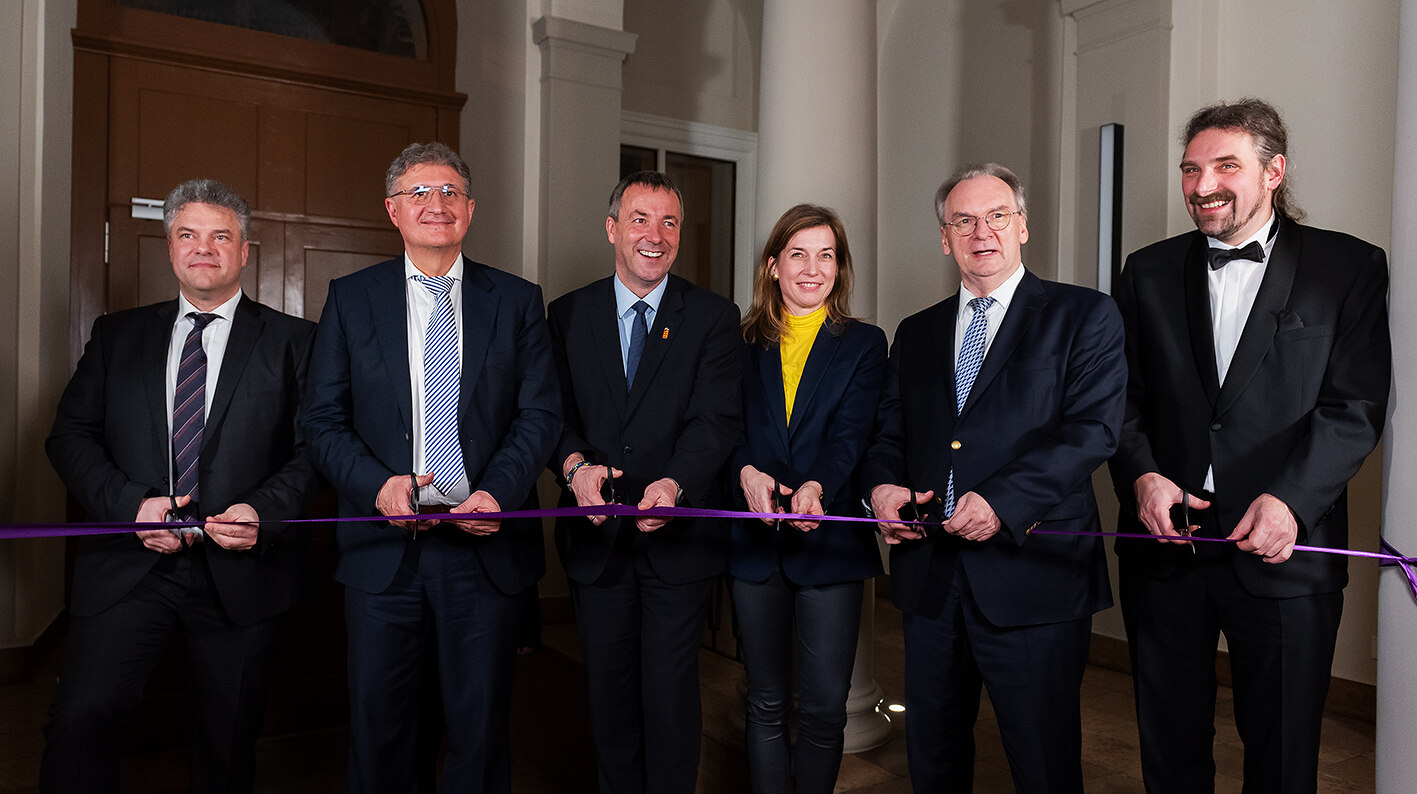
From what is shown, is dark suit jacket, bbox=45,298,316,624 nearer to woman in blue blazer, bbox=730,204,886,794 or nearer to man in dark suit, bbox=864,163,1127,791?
woman in blue blazer, bbox=730,204,886,794

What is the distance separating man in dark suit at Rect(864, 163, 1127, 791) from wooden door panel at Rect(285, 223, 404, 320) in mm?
3437

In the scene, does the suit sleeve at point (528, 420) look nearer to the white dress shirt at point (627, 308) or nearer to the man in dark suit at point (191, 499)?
the white dress shirt at point (627, 308)

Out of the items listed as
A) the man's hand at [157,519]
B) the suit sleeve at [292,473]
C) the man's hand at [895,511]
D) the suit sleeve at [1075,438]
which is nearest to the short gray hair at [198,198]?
the suit sleeve at [292,473]

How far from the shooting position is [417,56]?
521 centimetres

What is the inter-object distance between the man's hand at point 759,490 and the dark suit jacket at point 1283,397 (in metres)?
0.84

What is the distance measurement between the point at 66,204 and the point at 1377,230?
18.0 ft

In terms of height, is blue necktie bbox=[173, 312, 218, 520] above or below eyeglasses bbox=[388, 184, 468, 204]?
below

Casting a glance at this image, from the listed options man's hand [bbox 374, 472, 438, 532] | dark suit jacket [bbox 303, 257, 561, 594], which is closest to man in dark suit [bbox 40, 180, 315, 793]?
dark suit jacket [bbox 303, 257, 561, 594]

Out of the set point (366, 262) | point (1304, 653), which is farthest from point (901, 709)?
point (366, 262)

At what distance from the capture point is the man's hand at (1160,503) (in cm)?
223

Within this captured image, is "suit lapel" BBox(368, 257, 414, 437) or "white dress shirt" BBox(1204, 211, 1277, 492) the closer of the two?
"white dress shirt" BBox(1204, 211, 1277, 492)

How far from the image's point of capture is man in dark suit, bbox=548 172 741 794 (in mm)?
2561

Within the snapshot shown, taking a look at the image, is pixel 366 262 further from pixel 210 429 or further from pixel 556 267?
pixel 210 429

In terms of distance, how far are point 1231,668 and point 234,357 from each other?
2.57 metres
